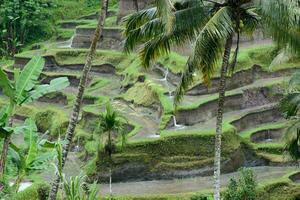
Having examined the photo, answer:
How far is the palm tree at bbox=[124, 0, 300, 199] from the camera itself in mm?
12711

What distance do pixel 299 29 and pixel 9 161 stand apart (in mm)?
6384

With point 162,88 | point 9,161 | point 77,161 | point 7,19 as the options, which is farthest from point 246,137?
A: point 7,19

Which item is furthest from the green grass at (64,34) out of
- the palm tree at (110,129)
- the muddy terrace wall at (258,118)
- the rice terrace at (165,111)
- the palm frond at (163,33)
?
the palm frond at (163,33)

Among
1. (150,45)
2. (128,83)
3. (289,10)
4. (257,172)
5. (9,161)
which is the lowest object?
(257,172)

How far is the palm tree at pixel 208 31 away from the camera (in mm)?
12711

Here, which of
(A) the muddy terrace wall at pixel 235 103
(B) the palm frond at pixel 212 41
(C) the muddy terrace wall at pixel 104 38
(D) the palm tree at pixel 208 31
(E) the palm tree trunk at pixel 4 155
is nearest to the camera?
(E) the palm tree trunk at pixel 4 155

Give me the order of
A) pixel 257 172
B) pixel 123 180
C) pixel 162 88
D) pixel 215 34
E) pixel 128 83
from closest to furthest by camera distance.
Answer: pixel 215 34
pixel 123 180
pixel 257 172
pixel 162 88
pixel 128 83

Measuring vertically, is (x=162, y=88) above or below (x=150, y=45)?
below

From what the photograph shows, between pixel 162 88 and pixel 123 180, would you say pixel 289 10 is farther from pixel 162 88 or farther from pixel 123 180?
pixel 162 88

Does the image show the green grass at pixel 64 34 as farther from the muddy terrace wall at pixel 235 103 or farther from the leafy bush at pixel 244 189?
the leafy bush at pixel 244 189

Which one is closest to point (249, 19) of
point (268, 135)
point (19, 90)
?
point (19, 90)

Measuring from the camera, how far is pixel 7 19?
44.8 metres

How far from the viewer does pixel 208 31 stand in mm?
12992

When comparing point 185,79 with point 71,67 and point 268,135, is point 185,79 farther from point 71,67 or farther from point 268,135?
point 71,67
